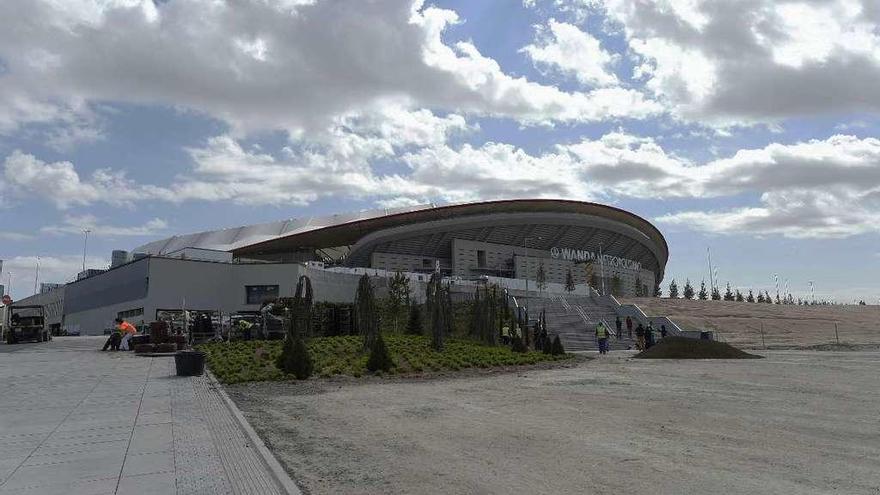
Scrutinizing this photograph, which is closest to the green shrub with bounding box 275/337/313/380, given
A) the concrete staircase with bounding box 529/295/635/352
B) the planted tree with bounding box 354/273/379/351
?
the planted tree with bounding box 354/273/379/351

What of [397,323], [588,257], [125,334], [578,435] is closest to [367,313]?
[397,323]

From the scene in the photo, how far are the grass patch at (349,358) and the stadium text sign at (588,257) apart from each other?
72196 millimetres

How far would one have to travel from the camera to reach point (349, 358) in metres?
21.9

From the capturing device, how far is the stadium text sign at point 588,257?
9962 centimetres

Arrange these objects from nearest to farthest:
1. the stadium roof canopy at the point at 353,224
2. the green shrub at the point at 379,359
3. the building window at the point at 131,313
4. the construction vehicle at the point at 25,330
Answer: the green shrub at the point at 379,359
the construction vehicle at the point at 25,330
the building window at the point at 131,313
the stadium roof canopy at the point at 353,224

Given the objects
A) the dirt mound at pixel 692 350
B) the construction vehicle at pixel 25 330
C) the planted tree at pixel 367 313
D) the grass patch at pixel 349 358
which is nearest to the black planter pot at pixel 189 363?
the grass patch at pixel 349 358

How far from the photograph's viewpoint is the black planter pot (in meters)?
16.7

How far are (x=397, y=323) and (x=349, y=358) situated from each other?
14.6 meters

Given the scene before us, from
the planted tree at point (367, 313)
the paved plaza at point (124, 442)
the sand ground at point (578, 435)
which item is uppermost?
the planted tree at point (367, 313)

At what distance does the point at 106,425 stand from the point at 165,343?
19354mm

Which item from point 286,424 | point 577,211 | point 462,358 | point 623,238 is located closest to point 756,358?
point 462,358

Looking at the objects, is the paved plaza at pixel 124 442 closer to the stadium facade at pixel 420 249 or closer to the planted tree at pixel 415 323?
the planted tree at pixel 415 323

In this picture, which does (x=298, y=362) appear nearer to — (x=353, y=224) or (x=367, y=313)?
(x=367, y=313)

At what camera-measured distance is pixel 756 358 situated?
79.9ft
